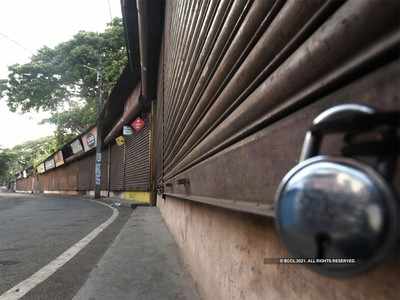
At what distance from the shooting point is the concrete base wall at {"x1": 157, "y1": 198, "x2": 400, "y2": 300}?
0.94 m

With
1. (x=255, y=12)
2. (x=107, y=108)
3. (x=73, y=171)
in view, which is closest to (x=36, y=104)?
(x=73, y=171)

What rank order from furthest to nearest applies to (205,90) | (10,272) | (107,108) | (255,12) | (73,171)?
(73,171) → (107,108) → (10,272) → (205,90) → (255,12)

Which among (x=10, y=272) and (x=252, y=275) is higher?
(x=252, y=275)

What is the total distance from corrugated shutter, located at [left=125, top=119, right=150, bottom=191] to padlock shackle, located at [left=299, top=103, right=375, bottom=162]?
44.3ft

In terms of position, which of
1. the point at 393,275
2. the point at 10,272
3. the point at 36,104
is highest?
the point at 36,104

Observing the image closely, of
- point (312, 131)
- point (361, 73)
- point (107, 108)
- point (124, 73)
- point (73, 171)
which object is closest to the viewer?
point (312, 131)

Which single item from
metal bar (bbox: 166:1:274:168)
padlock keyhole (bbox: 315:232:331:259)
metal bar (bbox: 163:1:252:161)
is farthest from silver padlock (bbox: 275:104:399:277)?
metal bar (bbox: 163:1:252:161)

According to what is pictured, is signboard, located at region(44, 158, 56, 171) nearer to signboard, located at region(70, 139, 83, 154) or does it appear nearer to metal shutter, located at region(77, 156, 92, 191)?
metal shutter, located at region(77, 156, 92, 191)

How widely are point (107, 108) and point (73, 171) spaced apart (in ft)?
63.7

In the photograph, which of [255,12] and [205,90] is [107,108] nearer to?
[205,90]

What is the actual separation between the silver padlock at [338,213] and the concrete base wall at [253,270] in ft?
0.86

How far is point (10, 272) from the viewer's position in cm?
443

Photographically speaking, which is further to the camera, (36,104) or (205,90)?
(36,104)

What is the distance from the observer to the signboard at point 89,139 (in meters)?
26.4
